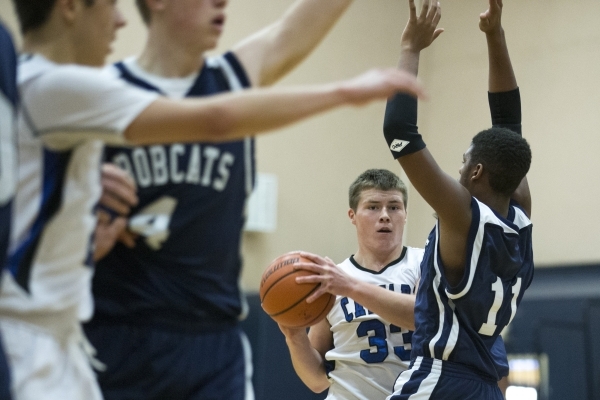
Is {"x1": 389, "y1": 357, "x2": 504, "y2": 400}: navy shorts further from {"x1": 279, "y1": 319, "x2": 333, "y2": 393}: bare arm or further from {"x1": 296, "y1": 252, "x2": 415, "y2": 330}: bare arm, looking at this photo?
{"x1": 279, "y1": 319, "x2": 333, "y2": 393}: bare arm

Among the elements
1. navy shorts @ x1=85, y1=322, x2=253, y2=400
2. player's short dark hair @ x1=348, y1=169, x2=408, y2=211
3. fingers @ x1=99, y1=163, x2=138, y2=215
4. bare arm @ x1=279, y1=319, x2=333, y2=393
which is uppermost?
fingers @ x1=99, y1=163, x2=138, y2=215

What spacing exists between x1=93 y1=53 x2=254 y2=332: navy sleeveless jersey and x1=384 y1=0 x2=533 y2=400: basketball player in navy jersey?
4.56 feet

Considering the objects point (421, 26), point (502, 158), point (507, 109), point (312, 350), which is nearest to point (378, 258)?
point (312, 350)

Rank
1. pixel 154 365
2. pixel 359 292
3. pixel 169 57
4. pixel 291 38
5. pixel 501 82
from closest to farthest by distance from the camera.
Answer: pixel 154 365 < pixel 169 57 < pixel 291 38 < pixel 359 292 < pixel 501 82

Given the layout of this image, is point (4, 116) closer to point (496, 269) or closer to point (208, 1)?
point (208, 1)

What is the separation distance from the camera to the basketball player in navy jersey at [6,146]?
1618 millimetres

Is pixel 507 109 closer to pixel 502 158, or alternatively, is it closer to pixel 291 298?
pixel 502 158

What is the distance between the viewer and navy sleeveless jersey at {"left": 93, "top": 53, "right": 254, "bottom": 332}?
2.11 meters

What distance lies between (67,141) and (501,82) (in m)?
2.87

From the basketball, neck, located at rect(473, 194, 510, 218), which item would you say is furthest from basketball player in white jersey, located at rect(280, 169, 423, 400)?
neck, located at rect(473, 194, 510, 218)

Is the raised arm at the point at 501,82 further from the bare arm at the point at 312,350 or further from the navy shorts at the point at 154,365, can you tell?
the navy shorts at the point at 154,365

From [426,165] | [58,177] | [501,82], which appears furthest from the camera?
[501,82]

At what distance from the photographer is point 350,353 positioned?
4387mm

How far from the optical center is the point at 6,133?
1637mm
